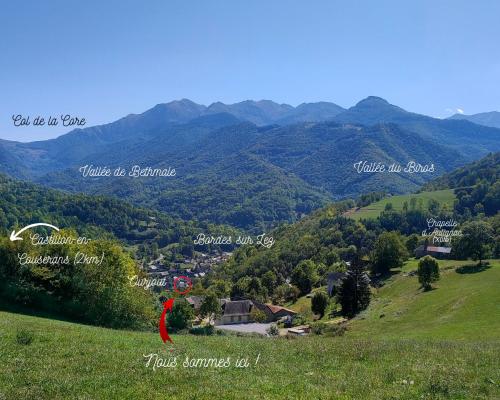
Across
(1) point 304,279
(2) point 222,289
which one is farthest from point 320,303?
(2) point 222,289

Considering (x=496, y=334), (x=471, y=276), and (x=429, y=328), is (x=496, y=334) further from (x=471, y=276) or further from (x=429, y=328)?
(x=471, y=276)

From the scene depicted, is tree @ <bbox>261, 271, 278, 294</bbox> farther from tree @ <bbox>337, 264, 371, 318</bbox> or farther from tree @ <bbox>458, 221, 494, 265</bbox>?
tree @ <bbox>458, 221, 494, 265</bbox>

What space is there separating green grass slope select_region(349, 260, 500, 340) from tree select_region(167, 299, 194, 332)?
18989mm

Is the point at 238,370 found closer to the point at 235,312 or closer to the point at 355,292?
the point at 355,292

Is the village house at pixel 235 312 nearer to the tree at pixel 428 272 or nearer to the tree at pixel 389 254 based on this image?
the tree at pixel 389 254

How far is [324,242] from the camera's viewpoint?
163m

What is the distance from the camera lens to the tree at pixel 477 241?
71688 millimetres

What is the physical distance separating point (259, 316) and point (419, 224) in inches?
3866

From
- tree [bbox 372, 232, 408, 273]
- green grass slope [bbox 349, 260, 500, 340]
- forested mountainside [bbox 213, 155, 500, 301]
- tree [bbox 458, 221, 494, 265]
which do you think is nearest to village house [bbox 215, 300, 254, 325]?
forested mountainside [bbox 213, 155, 500, 301]

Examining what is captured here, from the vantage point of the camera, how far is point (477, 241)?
7194 centimetres

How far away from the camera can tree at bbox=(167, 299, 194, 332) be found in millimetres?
50500

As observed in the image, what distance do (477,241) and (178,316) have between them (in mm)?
49995

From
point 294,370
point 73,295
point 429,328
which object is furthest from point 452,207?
point 294,370

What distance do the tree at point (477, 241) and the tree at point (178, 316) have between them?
1885 inches
